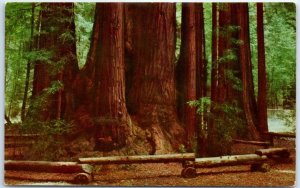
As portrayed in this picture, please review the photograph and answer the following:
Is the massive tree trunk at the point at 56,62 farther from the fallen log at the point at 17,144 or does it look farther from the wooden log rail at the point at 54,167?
the wooden log rail at the point at 54,167

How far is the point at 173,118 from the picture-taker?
397 centimetres

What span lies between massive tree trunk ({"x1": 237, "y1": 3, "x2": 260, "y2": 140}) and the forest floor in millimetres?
216

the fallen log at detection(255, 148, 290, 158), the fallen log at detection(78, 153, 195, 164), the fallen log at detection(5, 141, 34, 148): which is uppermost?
the fallen log at detection(5, 141, 34, 148)

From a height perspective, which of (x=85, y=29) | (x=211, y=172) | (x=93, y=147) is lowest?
(x=211, y=172)

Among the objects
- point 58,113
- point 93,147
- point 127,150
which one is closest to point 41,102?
point 58,113

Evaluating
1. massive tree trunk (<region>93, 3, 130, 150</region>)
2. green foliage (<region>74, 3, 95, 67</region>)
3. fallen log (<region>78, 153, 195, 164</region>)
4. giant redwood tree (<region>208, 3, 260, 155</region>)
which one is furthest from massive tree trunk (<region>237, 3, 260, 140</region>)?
green foliage (<region>74, 3, 95, 67</region>)

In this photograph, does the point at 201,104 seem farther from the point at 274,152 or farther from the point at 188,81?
the point at 274,152

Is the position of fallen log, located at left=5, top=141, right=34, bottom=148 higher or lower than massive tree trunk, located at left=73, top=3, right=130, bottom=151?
lower

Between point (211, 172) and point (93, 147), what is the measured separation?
1070 millimetres

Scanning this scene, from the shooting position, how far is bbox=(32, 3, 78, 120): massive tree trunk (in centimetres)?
394

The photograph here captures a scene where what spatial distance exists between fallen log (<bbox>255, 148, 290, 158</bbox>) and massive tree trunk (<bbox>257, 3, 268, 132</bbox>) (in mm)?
184

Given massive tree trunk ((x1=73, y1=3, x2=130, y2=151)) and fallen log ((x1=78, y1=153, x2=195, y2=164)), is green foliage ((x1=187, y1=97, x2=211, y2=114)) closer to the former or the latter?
fallen log ((x1=78, y1=153, x2=195, y2=164))

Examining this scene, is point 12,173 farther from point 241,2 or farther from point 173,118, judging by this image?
point 241,2

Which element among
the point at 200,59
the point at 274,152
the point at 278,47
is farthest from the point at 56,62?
the point at 274,152
